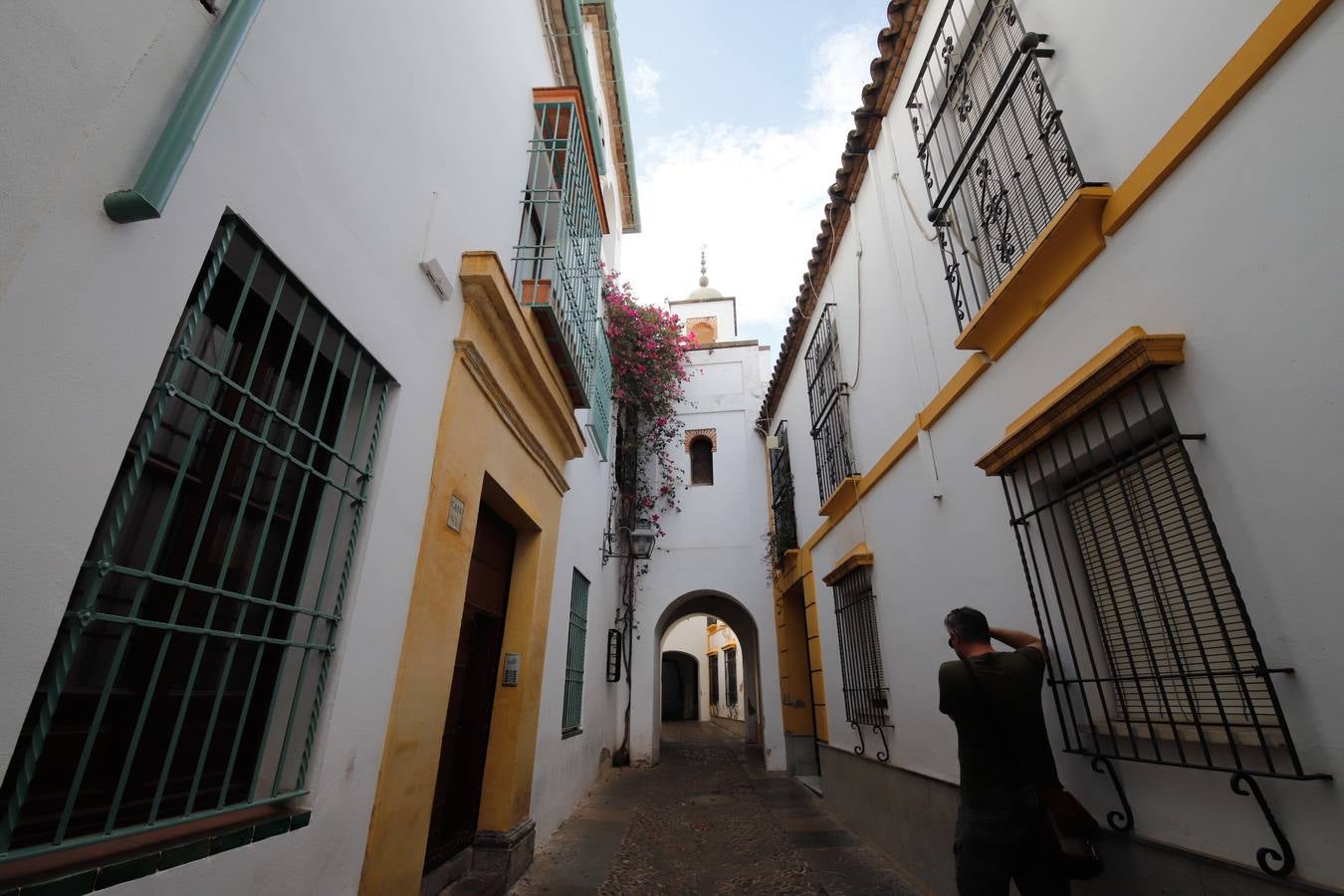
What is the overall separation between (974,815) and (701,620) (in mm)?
19807

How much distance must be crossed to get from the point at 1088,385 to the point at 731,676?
18.0 metres

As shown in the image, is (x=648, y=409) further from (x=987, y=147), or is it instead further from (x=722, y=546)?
(x=987, y=147)

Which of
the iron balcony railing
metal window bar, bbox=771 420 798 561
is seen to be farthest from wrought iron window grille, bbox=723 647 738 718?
the iron balcony railing

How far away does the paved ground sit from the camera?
412 centimetres

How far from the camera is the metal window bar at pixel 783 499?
8539 millimetres

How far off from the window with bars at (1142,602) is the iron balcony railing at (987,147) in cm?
109

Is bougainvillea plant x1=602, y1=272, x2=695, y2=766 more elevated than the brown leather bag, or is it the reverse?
bougainvillea plant x1=602, y1=272, x2=695, y2=766

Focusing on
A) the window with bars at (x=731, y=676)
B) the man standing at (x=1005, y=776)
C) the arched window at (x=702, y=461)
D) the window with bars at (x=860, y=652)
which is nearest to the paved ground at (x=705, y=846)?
the window with bars at (x=860, y=652)

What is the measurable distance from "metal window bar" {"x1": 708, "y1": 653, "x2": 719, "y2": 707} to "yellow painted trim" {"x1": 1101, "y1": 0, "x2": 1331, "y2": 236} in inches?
803

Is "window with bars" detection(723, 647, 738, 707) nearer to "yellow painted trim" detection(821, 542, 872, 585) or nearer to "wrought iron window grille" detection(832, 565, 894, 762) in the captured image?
"wrought iron window grille" detection(832, 565, 894, 762)

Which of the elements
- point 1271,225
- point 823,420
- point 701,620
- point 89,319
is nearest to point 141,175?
point 89,319

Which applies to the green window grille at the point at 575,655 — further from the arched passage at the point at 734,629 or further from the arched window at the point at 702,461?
the arched window at the point at 702,461

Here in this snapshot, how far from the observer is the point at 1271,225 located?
1.82 metres

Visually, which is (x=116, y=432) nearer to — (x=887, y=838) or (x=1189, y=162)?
(x=1189, y=162)
